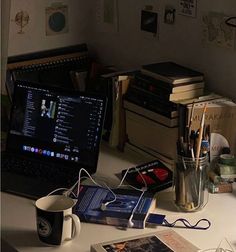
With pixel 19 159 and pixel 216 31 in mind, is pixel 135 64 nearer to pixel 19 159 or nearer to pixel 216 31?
pixel 216 31

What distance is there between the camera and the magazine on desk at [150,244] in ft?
4.54

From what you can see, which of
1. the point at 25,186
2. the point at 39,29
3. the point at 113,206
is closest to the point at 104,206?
the point at 113,206

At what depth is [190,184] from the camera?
1618mm

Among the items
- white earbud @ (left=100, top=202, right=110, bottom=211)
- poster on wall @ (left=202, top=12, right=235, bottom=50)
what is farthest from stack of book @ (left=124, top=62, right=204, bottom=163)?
white earbud @ (left=100, top=202, right=110, bottom=211)

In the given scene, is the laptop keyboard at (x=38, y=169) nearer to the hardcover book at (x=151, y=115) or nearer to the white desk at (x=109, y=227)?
the white desk at (x=109, y=227)

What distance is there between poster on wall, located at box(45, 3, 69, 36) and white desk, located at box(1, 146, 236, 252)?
33.4 inches

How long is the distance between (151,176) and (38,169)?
350 mm

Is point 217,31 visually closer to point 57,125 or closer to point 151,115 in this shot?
point 151,115

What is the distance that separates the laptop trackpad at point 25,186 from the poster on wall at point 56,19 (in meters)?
0.79

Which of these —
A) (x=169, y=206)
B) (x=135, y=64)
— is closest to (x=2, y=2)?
(x=135, y=64)

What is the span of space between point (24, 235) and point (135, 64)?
1.01m

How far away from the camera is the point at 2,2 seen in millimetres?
1834

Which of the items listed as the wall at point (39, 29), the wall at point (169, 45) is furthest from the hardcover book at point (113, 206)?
the wall at point (39, 29)

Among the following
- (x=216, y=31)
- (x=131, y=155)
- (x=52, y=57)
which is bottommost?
(x=131, y=155)
